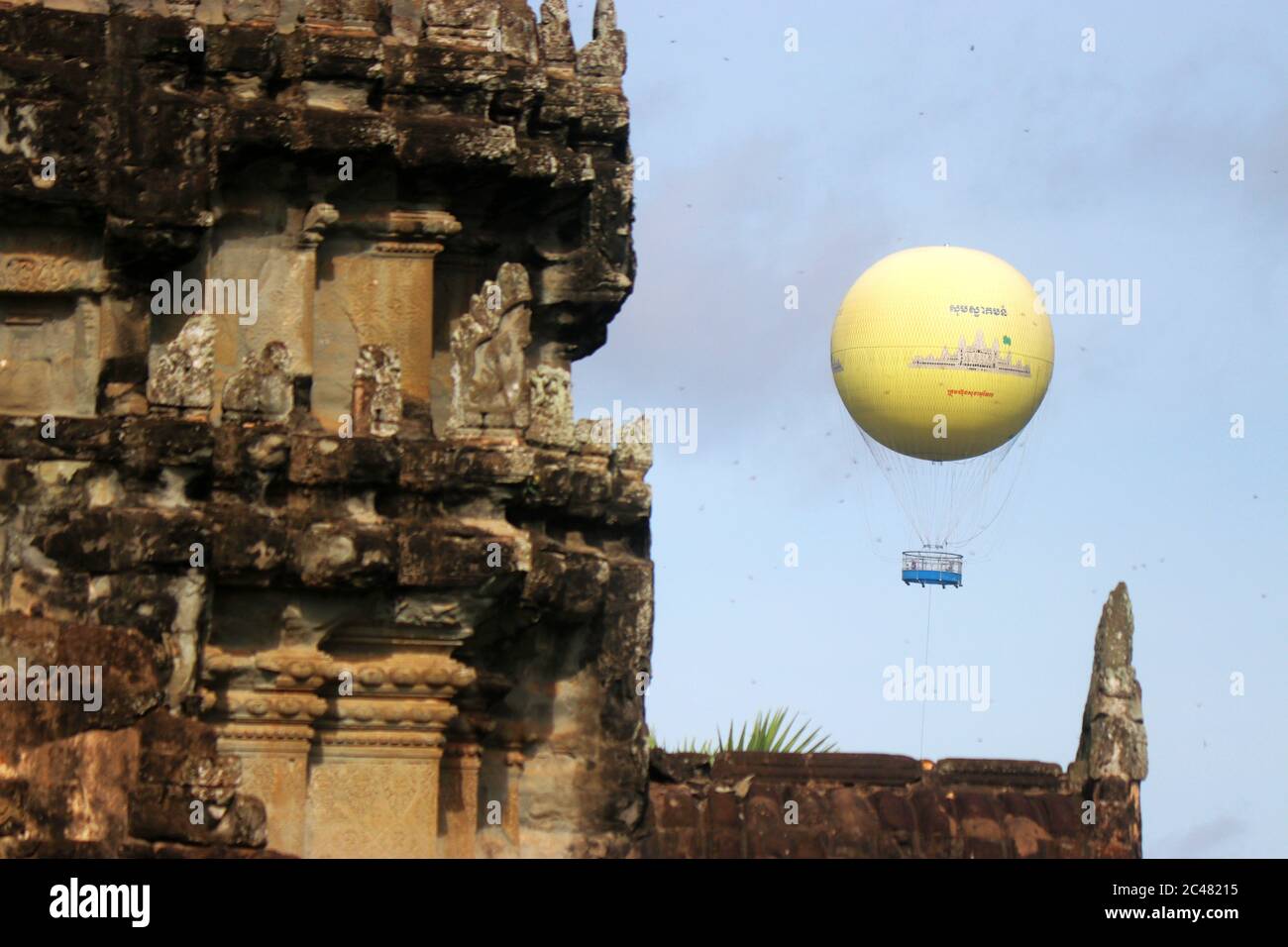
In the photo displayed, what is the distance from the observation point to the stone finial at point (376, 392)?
29.7m

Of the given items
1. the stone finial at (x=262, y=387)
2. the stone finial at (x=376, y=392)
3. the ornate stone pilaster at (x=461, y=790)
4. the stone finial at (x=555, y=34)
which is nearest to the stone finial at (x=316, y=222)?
the stone finial at (x=376, y=392)

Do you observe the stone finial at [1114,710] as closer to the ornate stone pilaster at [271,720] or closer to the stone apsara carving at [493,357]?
the stone apsara carving at [493,357]

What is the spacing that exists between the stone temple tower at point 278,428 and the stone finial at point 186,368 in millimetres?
22

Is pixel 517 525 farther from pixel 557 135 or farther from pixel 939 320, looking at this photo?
pixel 939 320

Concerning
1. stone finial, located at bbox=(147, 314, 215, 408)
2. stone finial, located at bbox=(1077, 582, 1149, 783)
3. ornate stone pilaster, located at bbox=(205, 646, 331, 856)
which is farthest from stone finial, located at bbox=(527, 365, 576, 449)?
stone finial, located at bbox=(1077, 582, 1149, 783)

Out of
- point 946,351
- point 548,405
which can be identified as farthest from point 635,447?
point 946,351

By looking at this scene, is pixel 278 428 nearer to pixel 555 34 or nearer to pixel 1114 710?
pixel 555 34

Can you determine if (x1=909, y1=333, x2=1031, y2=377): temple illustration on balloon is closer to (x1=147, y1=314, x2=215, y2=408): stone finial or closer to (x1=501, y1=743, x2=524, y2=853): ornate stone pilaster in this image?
(x1=501, y1=743, x2=524, y2=853): ornate stone pilaster

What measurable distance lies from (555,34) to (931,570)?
27.9 meters

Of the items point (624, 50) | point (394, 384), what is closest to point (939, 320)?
point (624, 50)

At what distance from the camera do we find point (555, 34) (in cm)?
3259
